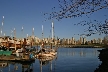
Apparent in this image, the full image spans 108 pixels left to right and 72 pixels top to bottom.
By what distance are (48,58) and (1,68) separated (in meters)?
28.4

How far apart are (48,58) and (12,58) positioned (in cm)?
2084

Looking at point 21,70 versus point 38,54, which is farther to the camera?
point 38,54

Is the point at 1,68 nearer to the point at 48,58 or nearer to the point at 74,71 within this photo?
the point at 74,71

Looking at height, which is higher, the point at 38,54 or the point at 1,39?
the point at 1,39

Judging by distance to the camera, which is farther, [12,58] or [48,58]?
[48,58]

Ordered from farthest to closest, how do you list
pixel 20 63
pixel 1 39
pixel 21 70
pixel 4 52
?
1. pixel 1 39
2. pixel 4 52
3. pixel 20 63
4. pixel 21 70

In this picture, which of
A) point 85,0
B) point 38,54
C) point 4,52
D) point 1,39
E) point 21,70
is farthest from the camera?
point 1,39

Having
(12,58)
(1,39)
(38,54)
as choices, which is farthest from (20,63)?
(1,39)

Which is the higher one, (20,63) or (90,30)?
(90,30)

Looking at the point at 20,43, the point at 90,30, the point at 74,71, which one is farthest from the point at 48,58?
the point at 90,30

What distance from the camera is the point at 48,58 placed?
72.6 meters

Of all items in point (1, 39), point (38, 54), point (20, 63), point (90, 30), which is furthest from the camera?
point (1, 39)

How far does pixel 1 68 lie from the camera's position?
45688 mm

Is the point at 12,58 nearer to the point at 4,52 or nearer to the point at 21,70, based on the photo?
the point at 4,52
